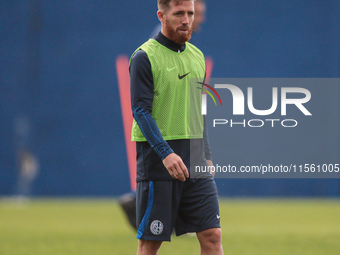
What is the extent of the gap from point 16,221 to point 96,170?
17.3 feet

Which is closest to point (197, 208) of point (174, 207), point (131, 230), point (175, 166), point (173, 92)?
point (174, 207)

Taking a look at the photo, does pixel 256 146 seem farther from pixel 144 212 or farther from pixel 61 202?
pixel 144 212

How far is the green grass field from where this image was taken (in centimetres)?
639

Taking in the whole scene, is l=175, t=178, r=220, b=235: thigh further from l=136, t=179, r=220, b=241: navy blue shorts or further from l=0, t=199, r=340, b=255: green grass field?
l=0, t=199, r=340, b=255: green grass field

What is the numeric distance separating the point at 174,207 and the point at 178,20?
107 cm

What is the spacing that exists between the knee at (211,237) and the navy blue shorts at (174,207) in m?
0.03

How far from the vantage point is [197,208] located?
12.0 feet

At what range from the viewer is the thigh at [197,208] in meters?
3.63

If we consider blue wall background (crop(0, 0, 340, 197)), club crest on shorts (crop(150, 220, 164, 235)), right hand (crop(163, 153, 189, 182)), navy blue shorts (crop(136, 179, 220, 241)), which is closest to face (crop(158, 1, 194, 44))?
right hand (crop(163, 153, 189, 182))

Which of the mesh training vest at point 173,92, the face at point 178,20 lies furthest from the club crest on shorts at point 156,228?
the face at point 178,20

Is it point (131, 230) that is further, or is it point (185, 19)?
point (131, 230)

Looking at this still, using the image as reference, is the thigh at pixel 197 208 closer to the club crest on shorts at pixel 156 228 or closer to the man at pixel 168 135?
the man at pixel 168 135

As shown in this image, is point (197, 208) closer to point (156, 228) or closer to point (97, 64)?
point (156, 228)

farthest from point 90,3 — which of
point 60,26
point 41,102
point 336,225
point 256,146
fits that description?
point 336,225
